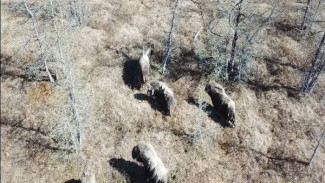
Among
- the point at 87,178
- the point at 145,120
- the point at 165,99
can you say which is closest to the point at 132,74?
the point at 165,99

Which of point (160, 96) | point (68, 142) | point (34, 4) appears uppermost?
point (34, 4)

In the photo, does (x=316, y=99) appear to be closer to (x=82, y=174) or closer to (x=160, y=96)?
(x=160, y=96)

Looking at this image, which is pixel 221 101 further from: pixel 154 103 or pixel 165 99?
pixel 154 103

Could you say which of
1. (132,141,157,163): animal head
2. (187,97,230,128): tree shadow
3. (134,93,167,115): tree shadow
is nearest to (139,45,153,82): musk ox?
(134,93,167,115): tree shadow

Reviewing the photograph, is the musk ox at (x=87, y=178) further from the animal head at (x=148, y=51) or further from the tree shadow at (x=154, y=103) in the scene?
the animal head at (x=148, y=51)

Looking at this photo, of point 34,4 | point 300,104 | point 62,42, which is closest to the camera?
point 300,104

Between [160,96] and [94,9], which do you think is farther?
[94,9]

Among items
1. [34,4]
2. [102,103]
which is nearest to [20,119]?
[102,103]

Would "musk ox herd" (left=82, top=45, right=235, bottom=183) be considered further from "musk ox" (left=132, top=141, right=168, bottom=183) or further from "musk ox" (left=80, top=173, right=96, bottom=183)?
"musk ox" (left=80, top=173, right=96, bottom=183)
